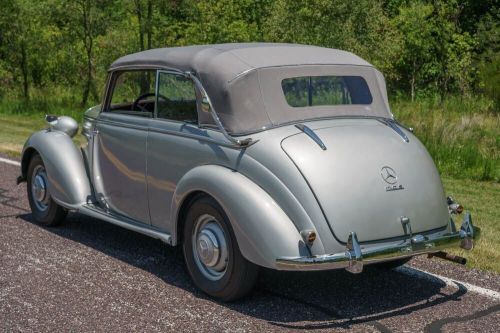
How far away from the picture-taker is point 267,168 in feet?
16.9

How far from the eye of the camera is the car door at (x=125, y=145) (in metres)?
6.25

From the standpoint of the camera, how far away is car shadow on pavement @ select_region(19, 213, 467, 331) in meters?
5.12

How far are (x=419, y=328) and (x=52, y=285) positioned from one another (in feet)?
8.35

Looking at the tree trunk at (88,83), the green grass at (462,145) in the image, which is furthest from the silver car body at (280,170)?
the tree trunk at (88,83)

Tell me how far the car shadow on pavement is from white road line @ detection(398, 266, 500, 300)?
0.17ft

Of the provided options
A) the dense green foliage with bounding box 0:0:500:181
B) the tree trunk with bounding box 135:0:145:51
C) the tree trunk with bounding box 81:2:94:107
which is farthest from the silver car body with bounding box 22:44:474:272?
the tree trunk with bounding box 81:2:94:107

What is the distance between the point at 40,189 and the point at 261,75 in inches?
113

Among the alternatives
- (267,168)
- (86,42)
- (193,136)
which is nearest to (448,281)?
(267,168)

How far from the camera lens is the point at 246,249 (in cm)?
506

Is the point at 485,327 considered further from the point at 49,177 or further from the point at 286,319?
the point at 49,177

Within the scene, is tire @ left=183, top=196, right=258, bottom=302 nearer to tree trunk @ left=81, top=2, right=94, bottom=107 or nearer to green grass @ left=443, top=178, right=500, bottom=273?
green grass @ left=443, top=178, right=500, bottom=273

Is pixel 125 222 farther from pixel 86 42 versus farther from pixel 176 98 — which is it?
pixel 86 42

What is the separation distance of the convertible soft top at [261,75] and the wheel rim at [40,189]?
1.90 m

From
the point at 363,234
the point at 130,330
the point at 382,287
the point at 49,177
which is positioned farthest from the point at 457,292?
the point at 49,177
